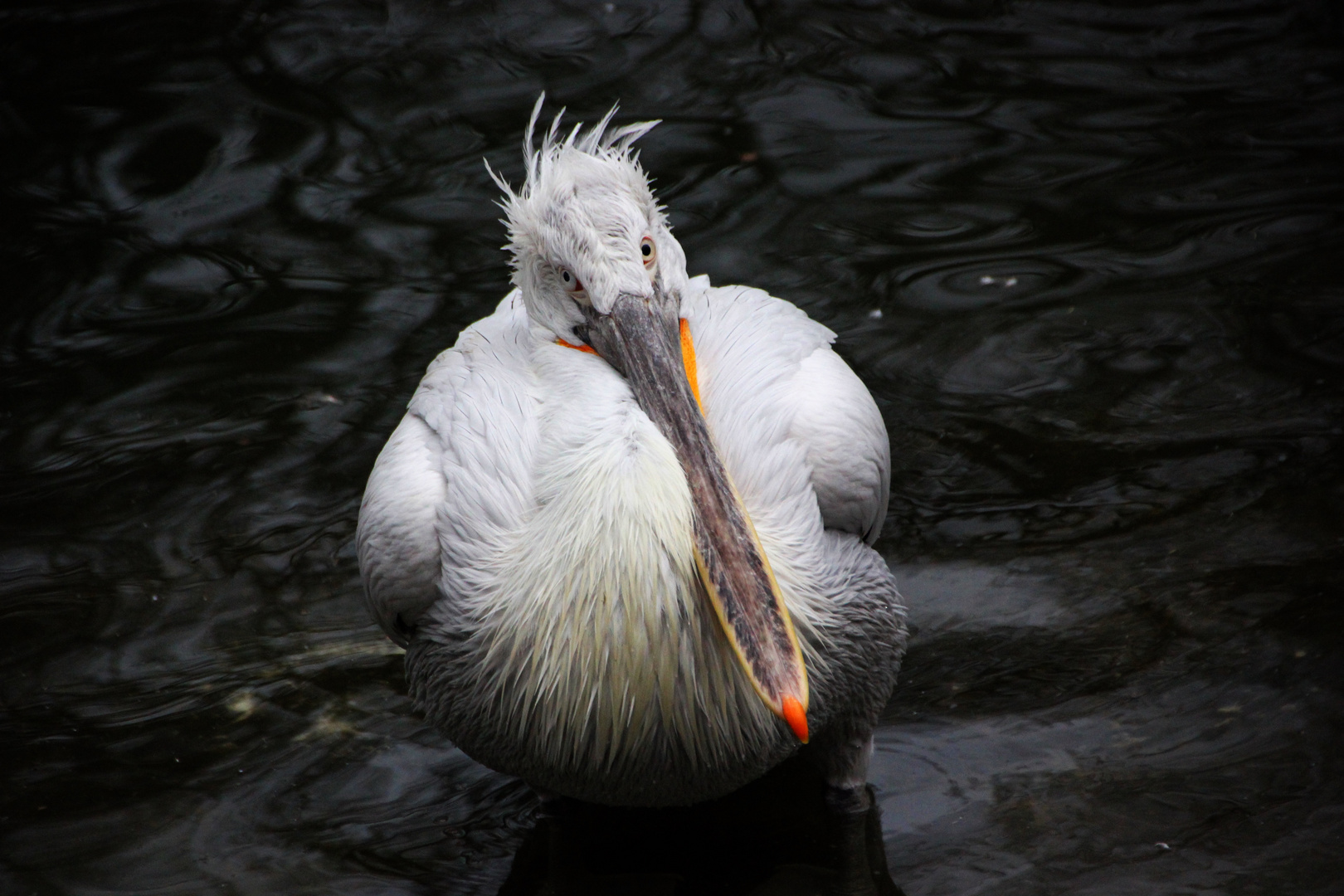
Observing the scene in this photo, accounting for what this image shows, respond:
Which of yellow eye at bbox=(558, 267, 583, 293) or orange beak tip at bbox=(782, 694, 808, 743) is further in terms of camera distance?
yellow eye at bbox=(558, 267, 583, 293)

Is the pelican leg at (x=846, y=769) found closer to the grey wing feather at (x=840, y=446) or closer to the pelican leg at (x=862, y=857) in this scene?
the pelican leg at (x=862, y=857)

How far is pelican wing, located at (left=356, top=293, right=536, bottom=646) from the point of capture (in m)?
3.22

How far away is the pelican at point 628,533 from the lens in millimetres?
2906

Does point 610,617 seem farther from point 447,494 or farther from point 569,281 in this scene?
point 569,281

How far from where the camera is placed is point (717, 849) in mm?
3512

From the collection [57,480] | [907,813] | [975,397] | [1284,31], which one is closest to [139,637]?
[57,480]

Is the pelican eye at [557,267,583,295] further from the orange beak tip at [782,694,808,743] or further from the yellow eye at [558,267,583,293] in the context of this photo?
the orange beak tip at [782,694,808,743]

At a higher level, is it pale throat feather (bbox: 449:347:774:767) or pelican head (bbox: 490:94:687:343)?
pelican head (bbox: 490:94:687:343)

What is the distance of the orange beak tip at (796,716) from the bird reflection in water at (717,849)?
0.82 m

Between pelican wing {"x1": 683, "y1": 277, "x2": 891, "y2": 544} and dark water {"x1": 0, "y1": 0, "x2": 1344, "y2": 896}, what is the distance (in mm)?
855

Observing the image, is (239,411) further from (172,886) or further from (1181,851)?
(1181,851)

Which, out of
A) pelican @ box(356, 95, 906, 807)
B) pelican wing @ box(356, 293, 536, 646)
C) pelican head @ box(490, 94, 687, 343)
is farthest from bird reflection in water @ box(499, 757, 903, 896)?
pelican head @ box(490, 94, 687, 343)

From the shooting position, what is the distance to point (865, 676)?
3375mm

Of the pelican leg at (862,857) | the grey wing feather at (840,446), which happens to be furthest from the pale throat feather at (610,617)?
the pelican leg at (862,857)
